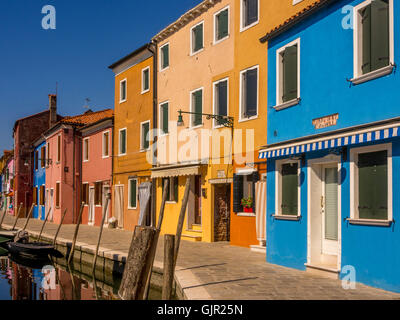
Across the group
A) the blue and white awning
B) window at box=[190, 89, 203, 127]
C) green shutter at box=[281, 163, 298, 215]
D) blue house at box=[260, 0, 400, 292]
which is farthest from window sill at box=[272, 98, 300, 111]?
window at box=[190, 89, 203, 127]

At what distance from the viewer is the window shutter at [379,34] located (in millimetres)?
8398

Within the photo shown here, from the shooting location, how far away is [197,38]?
19.1 m

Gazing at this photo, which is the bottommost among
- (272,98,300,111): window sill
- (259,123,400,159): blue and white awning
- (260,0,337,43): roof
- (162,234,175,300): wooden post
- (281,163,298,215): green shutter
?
(162,234,175,300): wooden post

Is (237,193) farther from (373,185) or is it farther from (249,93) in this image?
(373,185)

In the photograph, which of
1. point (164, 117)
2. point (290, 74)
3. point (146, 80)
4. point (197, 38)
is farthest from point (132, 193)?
point (290, 74)

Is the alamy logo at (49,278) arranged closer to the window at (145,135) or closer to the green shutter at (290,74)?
the window at (145,135)

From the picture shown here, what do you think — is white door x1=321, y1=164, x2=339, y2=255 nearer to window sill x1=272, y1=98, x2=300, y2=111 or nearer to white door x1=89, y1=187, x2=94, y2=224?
window sill x1=272, y1=98, x2=300, y2=111

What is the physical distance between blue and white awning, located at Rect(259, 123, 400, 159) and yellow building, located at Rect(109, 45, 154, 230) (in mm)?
12011

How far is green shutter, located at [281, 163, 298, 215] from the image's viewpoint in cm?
1093

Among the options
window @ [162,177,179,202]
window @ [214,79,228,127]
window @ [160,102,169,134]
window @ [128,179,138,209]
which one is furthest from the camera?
window @ [128,179,138,209]

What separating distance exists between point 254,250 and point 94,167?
17.2 m

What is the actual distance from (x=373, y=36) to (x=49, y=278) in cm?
1283
